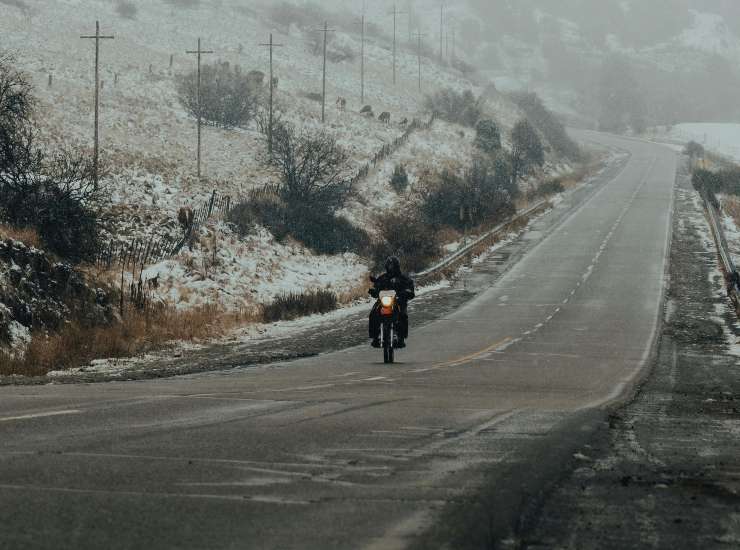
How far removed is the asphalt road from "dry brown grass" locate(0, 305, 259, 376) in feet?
11.3

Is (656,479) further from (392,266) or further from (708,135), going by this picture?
(708,135)

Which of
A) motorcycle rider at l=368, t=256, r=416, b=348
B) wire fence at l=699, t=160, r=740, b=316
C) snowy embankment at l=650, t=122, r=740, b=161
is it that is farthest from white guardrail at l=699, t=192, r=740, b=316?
snowy embankment at l=650, t=122, r=740, b=161

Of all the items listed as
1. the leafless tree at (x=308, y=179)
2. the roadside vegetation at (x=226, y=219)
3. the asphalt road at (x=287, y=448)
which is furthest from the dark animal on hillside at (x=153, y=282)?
the leafless tree at (x=308, y=179)

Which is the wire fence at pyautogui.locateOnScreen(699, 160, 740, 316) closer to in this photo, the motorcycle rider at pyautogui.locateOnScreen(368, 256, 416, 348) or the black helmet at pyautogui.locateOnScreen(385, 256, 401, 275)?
the motorcycle rider at pyautogui.locateOnScreen(368, 256, 416, 348)

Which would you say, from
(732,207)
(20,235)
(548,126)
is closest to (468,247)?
(20,235)

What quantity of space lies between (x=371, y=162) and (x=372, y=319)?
46001 mm

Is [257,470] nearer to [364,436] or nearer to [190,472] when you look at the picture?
[190,472]

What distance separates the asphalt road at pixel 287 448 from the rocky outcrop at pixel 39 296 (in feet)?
19.3

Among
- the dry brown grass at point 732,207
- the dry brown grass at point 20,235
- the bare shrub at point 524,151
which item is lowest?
the dry brown grass at point 20,235

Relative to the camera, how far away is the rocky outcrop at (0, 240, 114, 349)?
2009cm

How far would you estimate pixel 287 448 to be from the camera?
740 centimetres

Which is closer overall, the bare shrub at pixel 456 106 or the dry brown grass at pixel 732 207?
the dry brown grass at pixel 732 207

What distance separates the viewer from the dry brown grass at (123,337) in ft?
55.8

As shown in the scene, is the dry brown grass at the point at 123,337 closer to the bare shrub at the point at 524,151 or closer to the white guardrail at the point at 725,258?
the white guardrail at the point at 725,258
